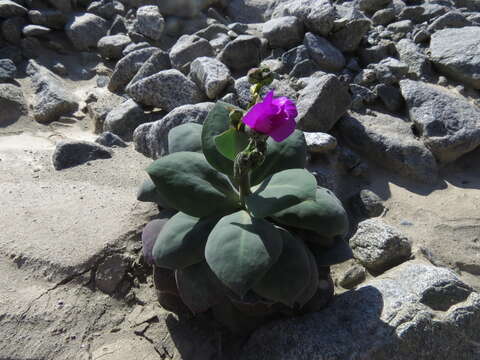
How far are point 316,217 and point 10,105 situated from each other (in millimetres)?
2877

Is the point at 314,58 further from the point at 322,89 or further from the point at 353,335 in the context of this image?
the point at 353,335

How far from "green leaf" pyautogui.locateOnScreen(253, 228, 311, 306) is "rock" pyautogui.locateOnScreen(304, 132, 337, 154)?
127 cm

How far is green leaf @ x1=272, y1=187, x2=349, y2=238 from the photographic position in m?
1.67

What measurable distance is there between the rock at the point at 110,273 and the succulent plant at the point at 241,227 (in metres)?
0.29

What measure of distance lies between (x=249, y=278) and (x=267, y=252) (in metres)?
0.12

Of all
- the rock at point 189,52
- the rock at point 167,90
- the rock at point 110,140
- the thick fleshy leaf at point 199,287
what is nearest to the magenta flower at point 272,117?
the thick fleshy leaf at point 199,287

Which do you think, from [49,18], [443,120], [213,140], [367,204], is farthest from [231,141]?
[49,18]

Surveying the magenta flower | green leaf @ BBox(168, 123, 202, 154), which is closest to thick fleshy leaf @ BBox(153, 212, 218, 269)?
green leaf @ BBox(168, 123, 202, 154)

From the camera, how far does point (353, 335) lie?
171 centimetres

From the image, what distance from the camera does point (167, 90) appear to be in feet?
10.8

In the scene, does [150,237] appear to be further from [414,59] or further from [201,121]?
[414,59]

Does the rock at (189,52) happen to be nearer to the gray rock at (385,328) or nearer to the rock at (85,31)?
the rock at (85,31)

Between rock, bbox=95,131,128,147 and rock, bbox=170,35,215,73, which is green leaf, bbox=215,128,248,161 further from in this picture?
rock, bbox=170,35,215,73

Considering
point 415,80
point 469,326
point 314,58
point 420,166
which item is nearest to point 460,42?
point 415,80
